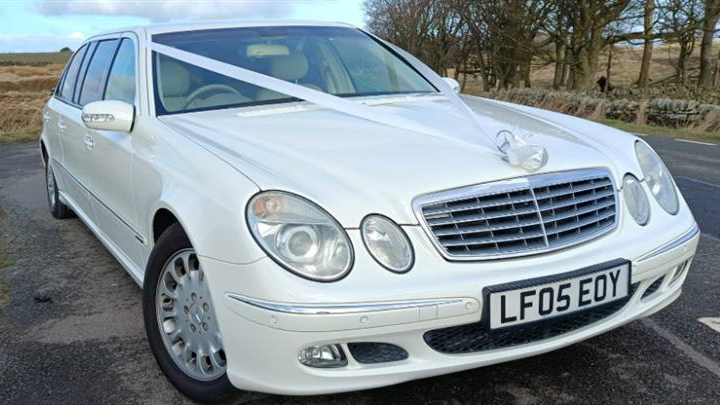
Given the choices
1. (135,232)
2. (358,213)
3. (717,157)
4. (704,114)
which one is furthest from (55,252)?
(704,114)

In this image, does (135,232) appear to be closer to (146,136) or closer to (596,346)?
(146,136)

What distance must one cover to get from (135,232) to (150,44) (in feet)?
3.44

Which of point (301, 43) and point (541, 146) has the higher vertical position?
point (301, 43)

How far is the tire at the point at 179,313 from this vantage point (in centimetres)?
240

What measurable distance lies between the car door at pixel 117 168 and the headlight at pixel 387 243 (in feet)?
4.37

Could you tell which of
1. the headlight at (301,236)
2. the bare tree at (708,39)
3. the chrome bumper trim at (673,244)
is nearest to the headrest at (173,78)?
the headlight at (301,236)

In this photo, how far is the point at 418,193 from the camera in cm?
219

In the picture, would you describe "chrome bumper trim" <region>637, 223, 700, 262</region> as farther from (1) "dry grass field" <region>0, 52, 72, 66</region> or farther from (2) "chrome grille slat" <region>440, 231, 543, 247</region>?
(1) "dry grass field" <region>0, 52, 72, 66</region>

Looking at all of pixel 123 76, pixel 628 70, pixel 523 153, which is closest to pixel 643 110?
pixel 123 76

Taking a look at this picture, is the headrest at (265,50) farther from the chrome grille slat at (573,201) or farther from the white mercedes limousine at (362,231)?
the chrome grille slat at (573,201)

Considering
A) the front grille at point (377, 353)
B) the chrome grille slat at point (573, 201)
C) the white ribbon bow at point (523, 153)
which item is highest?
the white ribbon bow at point (523, 153)

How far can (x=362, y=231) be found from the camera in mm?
2100

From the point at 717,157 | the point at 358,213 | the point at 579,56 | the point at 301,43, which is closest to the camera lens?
the point at 358,213

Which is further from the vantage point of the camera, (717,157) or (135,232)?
(717,157)
